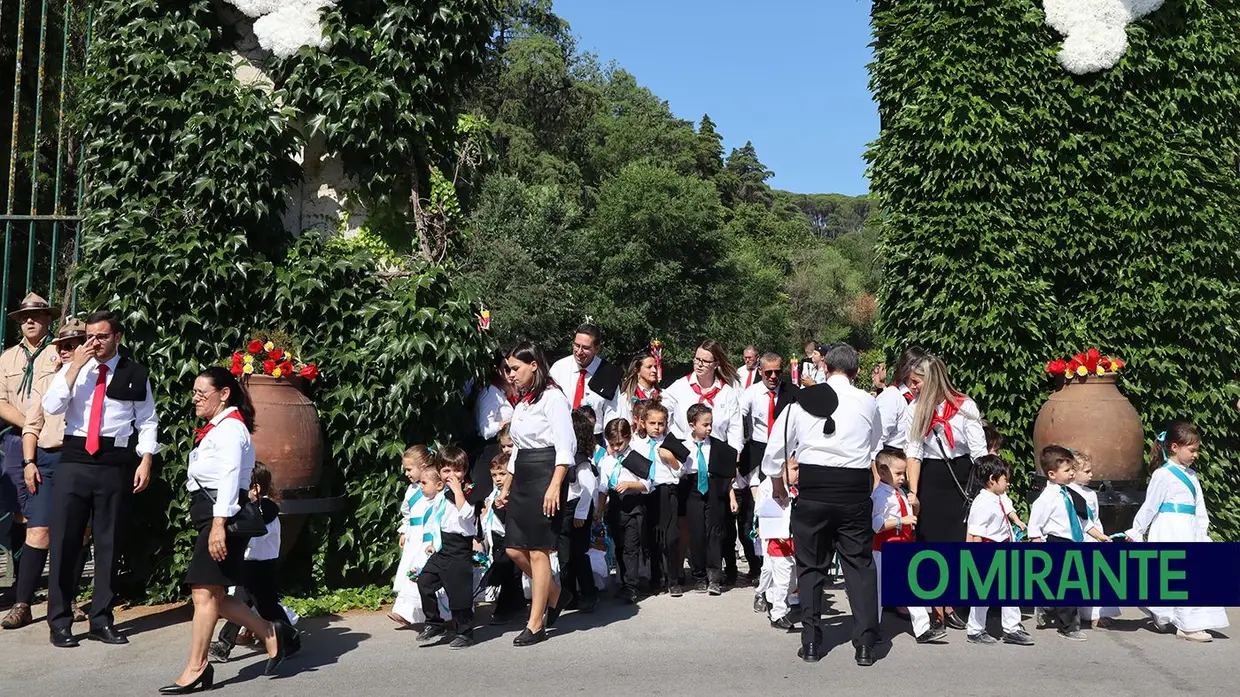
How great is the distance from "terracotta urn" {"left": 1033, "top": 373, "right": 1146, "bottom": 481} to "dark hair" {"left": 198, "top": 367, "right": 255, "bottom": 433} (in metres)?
6.72

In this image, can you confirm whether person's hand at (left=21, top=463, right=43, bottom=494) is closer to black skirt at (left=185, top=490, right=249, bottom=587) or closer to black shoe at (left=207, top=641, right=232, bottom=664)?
Result: black shoe at (left=207, top=641, right=232, bottom=664)

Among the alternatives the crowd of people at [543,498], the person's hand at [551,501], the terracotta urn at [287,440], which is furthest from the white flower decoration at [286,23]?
the person's hand at [551,501]

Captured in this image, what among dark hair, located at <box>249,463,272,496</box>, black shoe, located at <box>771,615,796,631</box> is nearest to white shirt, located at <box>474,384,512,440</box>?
dark hair, located at <box>249,463,272,496</box>

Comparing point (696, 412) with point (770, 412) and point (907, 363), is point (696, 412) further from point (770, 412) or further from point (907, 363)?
point (907, 363)

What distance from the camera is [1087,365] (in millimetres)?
9828

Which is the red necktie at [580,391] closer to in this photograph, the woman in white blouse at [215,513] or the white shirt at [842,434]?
the white shirt at [842,434]

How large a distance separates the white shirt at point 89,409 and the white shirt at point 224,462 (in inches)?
52.7

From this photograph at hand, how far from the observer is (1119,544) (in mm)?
7844

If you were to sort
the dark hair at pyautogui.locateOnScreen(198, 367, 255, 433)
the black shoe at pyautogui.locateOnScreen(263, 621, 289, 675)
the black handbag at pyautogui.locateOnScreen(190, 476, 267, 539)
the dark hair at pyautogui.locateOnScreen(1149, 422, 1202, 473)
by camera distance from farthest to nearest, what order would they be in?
the dark hair at pyautogui.locateOnScreen(1149, 422, 1202, 473) → the black shoe at pyautogui.locateOnScreen(263, 621, 289, 675) → the dark hair at pyautogui.locateOnScreen(198, 367, 255, 433) → the black handbag at pyautogui.locateOnScreen(190, 476, 267, 539)

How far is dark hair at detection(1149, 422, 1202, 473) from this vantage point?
7684mm

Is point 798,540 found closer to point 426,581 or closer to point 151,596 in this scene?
point 426,581

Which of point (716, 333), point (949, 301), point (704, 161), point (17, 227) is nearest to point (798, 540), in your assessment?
point (949, 301)

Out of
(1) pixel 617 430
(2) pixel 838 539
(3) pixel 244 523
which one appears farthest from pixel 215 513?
(2) pixel 838 539

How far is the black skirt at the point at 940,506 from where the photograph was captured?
7.78 meters
